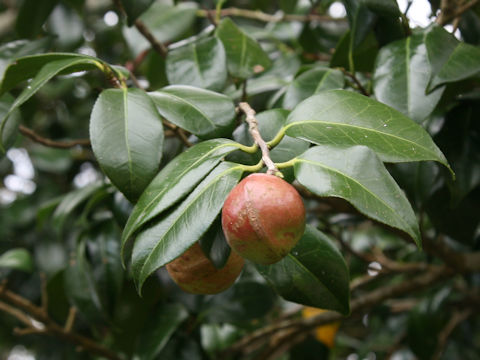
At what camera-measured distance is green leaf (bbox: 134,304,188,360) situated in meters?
1.06

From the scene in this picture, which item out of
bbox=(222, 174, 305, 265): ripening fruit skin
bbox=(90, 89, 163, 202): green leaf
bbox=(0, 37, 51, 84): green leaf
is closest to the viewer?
bbox=(222, 174, 305, 265): ripening fruit skin

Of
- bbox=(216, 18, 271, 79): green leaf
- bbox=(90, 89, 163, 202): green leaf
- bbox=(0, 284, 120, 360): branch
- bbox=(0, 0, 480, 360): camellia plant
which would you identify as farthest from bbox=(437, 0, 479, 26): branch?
bbox=(0, 284, 120, 360): branch

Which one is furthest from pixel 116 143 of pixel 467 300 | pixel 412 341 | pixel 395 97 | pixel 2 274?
pixel 2 274

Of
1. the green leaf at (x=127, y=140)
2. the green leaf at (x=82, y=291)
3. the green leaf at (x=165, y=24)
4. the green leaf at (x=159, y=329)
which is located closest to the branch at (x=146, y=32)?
the green leaf at (x=165, y=24)

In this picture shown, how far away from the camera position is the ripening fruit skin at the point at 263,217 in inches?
18.6

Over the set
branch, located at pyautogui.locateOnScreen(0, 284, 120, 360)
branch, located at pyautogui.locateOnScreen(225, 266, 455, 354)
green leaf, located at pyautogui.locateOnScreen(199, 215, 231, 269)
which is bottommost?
branch, located at pyautogui.locateOnScreen(225, 266, 455, 354)

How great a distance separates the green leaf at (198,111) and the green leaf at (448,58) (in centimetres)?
28

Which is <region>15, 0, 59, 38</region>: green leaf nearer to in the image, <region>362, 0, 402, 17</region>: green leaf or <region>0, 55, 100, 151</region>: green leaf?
<region>0, 55, 100, 151</region>: green leaf

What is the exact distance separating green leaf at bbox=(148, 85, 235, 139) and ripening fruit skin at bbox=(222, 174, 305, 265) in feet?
0.68

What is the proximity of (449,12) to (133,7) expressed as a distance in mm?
572

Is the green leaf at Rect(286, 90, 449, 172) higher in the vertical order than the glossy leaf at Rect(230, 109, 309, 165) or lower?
higher

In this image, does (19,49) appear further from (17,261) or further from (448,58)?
(448,58)

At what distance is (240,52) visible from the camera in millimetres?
927

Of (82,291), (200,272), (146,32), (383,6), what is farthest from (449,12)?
(82,291)
